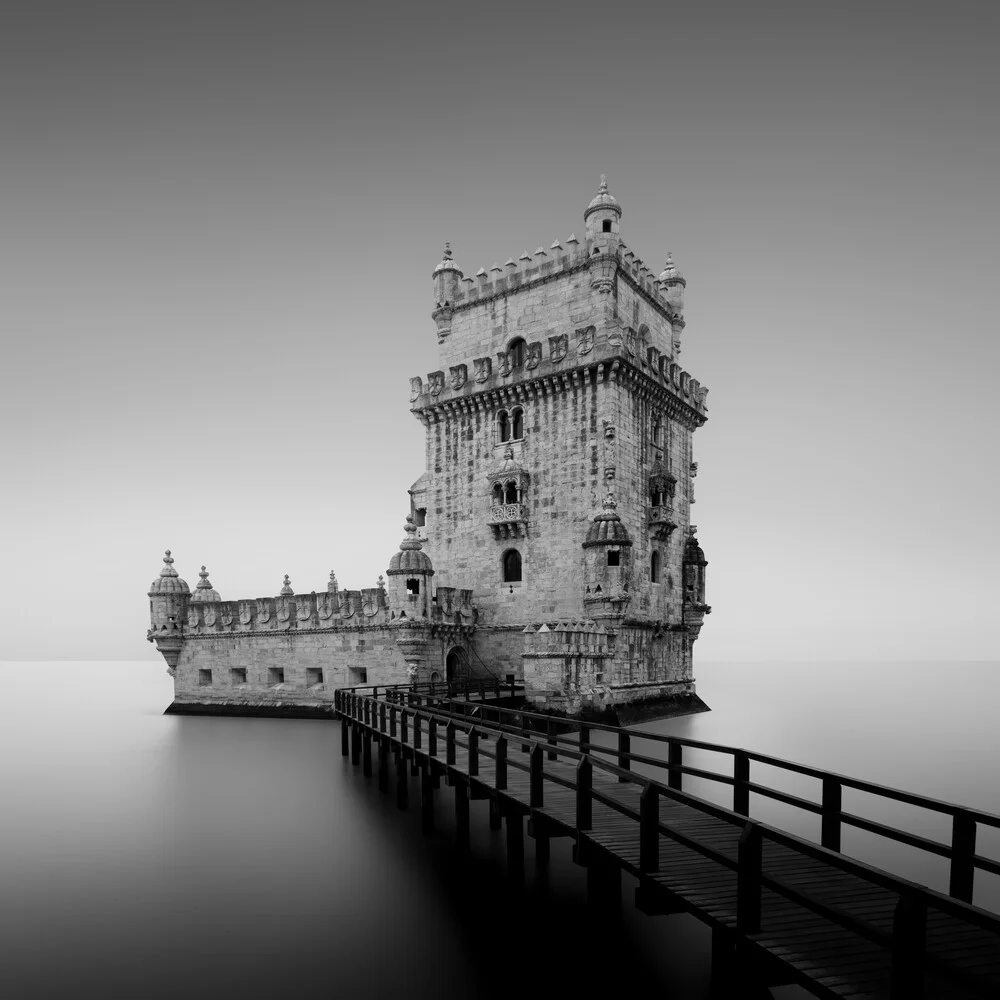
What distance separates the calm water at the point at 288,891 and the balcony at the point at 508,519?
1106 cm

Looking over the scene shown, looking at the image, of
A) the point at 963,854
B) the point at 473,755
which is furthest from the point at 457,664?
the point at 963,854

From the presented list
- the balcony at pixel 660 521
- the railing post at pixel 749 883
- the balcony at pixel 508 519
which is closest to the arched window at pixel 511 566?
the balcony at pixel 508 519

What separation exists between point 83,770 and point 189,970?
1695 cm

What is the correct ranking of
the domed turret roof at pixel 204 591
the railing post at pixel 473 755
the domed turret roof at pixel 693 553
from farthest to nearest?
1. the domed turret roof at pixel 204 591
2. the domed turret roof at pixel 693 553
3. the railing post at pixel 473 755

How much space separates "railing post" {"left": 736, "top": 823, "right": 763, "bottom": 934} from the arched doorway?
24.1 m

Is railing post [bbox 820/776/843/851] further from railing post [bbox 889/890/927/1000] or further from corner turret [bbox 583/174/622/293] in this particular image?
corner turret [bbox 583/174/622/293]

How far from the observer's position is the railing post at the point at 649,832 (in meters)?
7.61

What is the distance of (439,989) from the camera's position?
8719mm

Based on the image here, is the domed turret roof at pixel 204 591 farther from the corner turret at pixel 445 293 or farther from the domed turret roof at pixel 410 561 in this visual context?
the corner turret at pixel 445 293

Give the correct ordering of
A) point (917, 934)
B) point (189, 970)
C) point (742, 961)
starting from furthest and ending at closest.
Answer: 1. point (189, 970)
2. point (742, 961)
3. point (917, 934)

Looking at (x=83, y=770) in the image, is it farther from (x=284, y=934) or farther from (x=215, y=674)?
(x=284, y=934)

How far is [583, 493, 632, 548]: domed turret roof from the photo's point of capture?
1076 inches

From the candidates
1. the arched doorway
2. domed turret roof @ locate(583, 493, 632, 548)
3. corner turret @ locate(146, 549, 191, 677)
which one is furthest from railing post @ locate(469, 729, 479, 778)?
corner turret @ locate(146, 549, 191, 677)

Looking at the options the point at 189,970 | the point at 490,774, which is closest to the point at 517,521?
the point at 490,774
